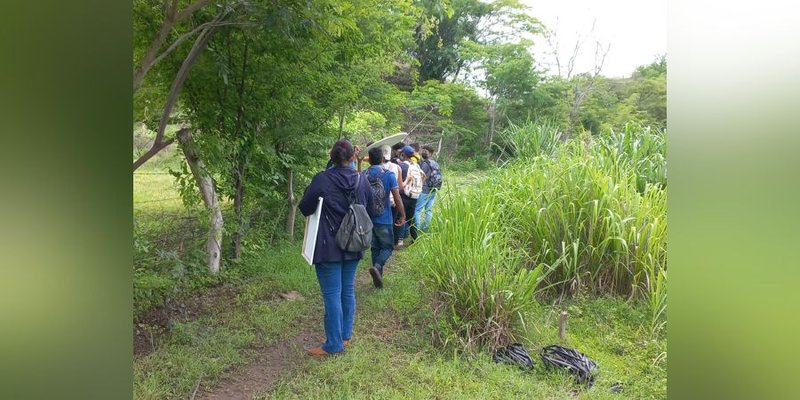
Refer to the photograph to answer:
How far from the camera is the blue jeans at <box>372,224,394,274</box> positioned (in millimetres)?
3719

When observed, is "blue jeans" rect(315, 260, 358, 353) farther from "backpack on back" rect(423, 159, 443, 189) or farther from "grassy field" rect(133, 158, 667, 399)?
"backpack on back" rect(423, 159, 443, 189)

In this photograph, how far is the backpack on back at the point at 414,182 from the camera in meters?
4.09

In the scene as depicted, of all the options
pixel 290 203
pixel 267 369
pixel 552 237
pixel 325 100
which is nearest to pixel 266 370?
pixel 267 369

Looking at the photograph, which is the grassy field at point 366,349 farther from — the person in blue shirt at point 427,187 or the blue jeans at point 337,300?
the person in blue shirt at point 427,187

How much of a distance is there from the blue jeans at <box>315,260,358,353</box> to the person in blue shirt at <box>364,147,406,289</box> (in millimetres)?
552

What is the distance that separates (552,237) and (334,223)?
1338mm

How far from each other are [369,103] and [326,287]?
1.67 m

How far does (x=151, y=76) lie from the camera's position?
3320 millimetres

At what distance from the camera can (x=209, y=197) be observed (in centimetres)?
369

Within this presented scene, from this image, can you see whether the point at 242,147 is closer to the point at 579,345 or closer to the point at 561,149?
the point at 561,149

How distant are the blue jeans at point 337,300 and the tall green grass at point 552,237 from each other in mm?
550

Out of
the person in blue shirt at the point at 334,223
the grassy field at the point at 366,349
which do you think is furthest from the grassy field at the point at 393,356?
the person in blue shirt at the point at 334,223
